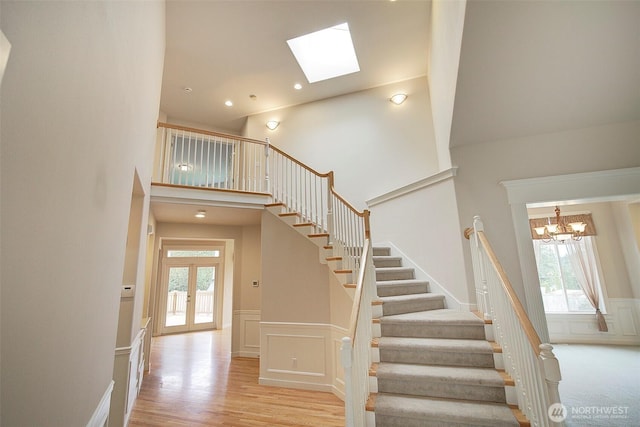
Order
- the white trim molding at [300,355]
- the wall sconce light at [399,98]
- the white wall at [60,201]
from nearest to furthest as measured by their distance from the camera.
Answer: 1. the white wall at [60,201]
2. the white trim molding at [300,355]
3. the wall sconce light at [399,98]

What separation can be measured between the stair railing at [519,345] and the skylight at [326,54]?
4.07 meters

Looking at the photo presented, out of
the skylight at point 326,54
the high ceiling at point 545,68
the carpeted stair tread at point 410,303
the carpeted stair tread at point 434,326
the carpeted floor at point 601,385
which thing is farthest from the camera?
the skylight at point 326,54

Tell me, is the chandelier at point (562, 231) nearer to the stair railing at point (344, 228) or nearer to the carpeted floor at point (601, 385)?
the carpeted floor at point (601, 385)

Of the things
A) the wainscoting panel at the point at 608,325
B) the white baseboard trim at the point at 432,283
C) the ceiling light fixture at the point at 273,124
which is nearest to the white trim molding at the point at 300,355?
the white baseboard trim at the point at 432,283

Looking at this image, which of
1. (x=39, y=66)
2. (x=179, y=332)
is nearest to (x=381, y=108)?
(x=39, y=66)

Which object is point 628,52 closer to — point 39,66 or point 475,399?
point 475,399

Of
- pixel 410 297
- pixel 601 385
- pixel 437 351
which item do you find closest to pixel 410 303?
pixel 410 297

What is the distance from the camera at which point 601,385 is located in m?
3.48

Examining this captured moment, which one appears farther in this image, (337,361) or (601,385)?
(337,361)

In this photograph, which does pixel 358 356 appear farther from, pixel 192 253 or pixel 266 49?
pixel 192 253

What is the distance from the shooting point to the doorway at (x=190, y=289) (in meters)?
8.20

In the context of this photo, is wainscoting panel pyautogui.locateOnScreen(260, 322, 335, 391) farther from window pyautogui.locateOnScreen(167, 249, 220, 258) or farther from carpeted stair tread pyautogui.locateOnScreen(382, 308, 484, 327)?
window pyautogui.locateOnScreen(167, 249, 220, 258)

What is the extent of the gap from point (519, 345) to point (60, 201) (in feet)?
9.80

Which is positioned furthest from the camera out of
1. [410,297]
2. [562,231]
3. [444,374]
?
[562,231]
